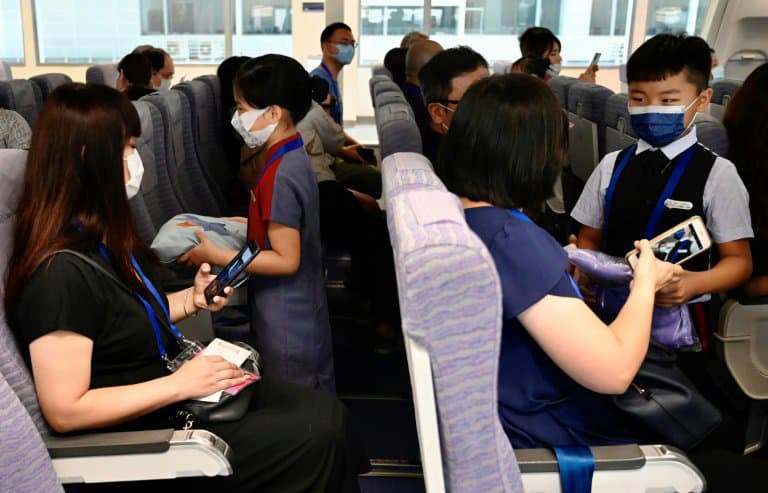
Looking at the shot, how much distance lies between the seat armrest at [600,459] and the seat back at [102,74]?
17.7 feet

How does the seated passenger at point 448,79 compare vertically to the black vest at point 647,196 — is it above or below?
above

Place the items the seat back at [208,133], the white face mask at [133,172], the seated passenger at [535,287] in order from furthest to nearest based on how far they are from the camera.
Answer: the seat back at [208,133] < the white face mask at [133,172] < the seated passenger at [535,287]

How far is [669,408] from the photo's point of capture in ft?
4.35

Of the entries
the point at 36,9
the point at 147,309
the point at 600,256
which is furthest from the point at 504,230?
the point at 36,9

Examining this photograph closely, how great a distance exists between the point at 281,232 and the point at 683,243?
104 cm

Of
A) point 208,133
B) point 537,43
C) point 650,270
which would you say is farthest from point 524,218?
point 537,43

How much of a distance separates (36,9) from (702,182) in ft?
30.1

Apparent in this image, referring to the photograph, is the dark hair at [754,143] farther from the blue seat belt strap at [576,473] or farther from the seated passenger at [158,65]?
the seated passenger at [158,65]

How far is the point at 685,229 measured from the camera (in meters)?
1.46

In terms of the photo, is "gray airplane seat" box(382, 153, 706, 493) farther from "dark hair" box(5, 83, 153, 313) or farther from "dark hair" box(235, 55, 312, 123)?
"dark hair" box(235, 55, 312, 123)

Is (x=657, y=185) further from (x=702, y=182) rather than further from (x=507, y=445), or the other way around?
(x=507, y=445)

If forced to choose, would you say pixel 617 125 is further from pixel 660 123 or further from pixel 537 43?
pixel 537 43

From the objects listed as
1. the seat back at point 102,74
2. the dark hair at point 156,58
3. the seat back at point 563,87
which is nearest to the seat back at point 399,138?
the seat back at point 563,87

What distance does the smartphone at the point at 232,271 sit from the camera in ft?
5.21
